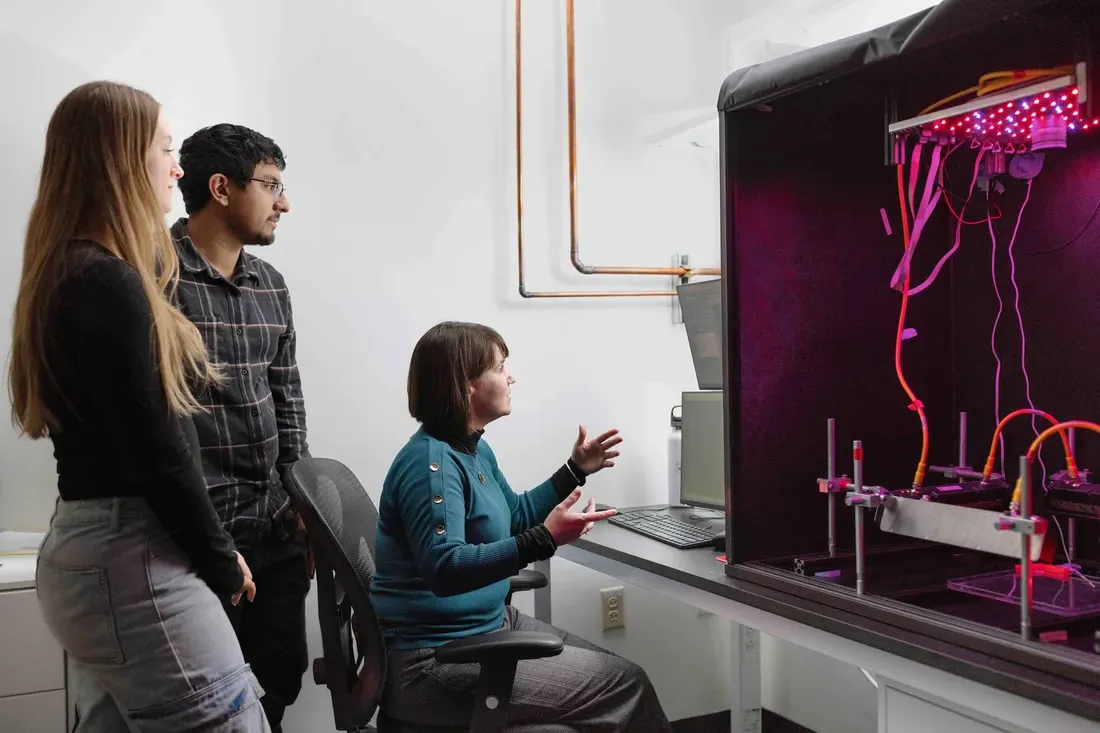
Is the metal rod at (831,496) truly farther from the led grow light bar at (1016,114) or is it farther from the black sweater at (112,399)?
the black sweater at (112,399)

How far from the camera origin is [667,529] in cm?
214

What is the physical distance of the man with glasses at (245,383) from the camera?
6.05ft

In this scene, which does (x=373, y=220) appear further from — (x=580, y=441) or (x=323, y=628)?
(x=323, y=628)

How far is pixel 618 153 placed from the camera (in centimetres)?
274

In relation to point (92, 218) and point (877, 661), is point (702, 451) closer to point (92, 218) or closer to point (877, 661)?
point (877, 661)

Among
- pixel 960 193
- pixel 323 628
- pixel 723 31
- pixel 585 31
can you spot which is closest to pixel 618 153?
pixel 585 31

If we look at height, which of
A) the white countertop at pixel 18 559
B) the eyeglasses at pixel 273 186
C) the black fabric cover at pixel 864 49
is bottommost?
the white countertop at pixel 18 559

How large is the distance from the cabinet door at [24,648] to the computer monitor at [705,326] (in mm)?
1488

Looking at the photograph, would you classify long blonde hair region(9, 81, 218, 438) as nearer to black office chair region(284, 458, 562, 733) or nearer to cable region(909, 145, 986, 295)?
black office chair region(284, 458, 562, 733)

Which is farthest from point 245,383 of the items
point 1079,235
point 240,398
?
point 1079,235

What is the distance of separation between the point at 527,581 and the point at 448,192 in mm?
1077

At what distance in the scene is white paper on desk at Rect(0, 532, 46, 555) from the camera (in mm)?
2043

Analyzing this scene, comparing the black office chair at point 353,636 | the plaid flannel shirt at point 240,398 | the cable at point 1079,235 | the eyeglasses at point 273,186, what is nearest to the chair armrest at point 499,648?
the black office chair at point 353,636

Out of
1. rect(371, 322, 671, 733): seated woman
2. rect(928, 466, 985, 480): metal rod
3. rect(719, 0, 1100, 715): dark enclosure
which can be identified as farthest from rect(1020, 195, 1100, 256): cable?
rect(371, 322, 671, 733): seated woman
